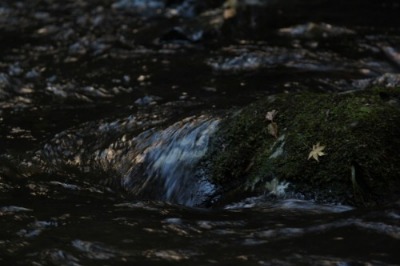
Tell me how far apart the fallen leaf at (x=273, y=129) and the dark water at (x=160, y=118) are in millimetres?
541

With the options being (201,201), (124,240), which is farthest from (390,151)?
(124,240)

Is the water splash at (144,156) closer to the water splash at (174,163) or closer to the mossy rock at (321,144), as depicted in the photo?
the water splash at (174,163)

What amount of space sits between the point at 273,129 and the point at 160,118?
2064 mm

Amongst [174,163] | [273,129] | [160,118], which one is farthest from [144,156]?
[273,129]

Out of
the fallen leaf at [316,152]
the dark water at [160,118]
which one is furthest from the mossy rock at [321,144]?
the dark water at [160,118]

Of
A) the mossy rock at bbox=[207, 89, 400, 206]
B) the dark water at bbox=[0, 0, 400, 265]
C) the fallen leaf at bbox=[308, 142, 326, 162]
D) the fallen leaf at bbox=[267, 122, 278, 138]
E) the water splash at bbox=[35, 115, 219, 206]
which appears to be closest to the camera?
the dark water at bbox=[0, 0, 400, 265]

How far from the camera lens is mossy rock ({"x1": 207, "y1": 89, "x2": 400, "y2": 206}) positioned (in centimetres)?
454

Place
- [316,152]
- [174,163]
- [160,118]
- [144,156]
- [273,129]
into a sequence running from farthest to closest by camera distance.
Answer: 1. [160,118]
2. [144,156]
3. [174,163]
4. [273,129]
5. [316,152]

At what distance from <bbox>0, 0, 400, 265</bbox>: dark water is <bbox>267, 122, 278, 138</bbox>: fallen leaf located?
541 millimetres

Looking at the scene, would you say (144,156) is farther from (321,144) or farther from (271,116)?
(321,144)

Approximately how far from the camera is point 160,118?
6961 mm

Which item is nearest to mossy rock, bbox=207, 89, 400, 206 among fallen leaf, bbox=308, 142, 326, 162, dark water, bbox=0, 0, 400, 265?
fallen leaf, bbox=308, 142, 326, 162

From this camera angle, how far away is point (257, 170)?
4.97 metres

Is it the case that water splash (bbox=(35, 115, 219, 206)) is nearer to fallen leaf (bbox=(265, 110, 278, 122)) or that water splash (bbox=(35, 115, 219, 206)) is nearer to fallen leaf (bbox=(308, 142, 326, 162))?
fallen leaf (bbox=(265, 110, 278, 122))
